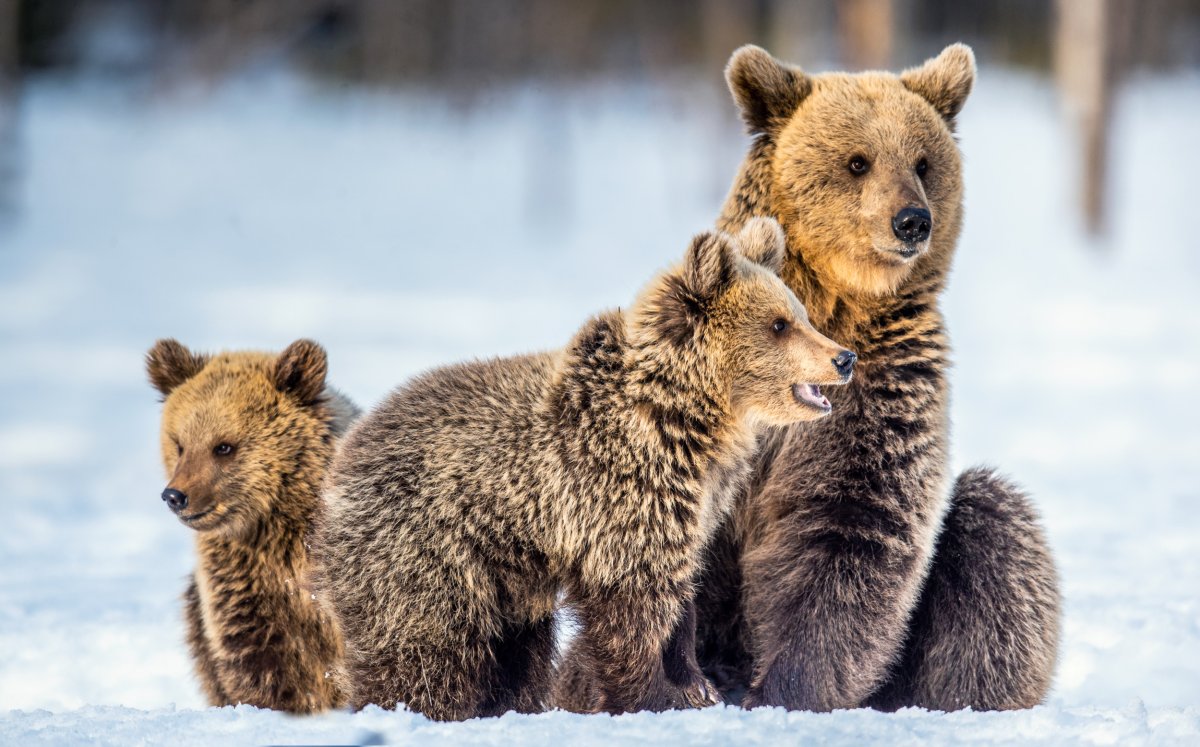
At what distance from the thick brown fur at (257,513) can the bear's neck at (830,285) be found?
1730 mm

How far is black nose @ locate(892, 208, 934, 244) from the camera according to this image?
501cm

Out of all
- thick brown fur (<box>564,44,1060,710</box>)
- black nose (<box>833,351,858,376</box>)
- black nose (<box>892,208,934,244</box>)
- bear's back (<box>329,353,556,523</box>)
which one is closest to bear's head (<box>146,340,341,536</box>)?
bear's back (<box>329,353,556,523</box>)

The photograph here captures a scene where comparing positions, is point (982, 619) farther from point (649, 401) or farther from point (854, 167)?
point (854, 167)

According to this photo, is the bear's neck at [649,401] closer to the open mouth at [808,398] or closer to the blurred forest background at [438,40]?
the open mouth at [808,398]

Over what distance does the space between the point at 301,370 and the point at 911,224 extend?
2329mm

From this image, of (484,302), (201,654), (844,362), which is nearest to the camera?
(844,362)

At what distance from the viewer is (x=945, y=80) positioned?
5.52 metres

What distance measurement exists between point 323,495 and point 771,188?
1.92 m

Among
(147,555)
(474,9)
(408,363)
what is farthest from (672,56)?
(147,555)

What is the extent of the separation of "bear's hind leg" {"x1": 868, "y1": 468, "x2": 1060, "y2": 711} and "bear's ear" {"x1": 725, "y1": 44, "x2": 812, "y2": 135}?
1.53m

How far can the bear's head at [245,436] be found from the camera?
17.9 feet

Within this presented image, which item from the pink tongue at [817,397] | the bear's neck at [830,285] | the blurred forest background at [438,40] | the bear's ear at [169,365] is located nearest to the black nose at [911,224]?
the bear's neck at [830,285]

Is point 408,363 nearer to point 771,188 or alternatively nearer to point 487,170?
point 771,188

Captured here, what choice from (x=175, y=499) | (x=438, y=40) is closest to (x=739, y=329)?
(x=175, y=499)
